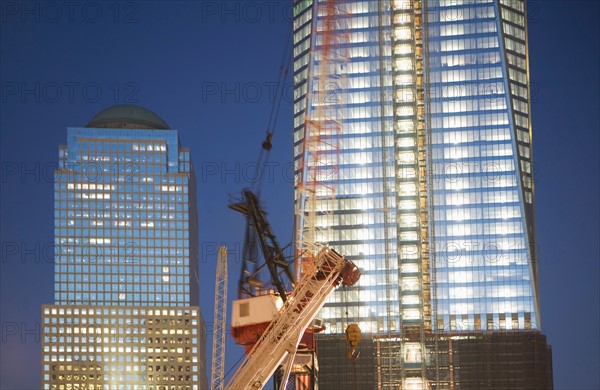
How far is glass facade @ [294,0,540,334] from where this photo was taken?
193m

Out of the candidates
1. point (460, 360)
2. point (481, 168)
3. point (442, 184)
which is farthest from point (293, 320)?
point (481, 168)

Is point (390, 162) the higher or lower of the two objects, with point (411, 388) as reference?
higher

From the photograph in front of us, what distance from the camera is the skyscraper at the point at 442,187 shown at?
19262cm

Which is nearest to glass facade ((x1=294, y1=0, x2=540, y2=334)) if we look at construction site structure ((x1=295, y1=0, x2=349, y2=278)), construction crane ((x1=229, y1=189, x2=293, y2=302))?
construction site structure ((x1=295, y1=0, x2=349, y2=278))

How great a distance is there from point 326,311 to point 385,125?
29.6 metres

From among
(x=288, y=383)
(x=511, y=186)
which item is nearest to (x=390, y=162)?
(x=511, y=186)

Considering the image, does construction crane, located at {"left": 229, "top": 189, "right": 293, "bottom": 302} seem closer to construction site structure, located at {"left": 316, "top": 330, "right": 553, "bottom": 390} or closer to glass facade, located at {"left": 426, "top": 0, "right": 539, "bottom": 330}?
construction site structure, located at {"left": 316, "top": 330, "right": 553, "bottom": 390}

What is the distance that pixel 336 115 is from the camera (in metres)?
196

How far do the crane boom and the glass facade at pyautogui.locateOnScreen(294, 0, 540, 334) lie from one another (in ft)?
282

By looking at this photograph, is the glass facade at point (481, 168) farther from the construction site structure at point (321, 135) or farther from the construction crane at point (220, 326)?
the construction crane at point (220, 326)

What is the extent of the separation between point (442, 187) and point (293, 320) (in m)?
96.3

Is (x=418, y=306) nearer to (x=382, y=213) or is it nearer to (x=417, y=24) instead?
(x=382, y=213)

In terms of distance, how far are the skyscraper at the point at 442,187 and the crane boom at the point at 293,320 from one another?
3326 inches

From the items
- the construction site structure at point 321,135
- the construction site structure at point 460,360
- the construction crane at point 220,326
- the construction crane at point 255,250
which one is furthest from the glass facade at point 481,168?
the construction crane at point 255,250
